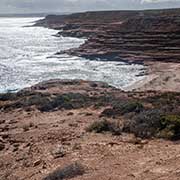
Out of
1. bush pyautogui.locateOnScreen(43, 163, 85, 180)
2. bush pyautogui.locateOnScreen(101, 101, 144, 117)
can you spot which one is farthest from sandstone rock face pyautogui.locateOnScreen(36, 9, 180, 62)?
bush pyautogui.locateOnScreen(43, 163, 85, 180)

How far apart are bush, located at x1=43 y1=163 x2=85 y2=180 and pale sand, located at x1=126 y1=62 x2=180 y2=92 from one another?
72.6 ft

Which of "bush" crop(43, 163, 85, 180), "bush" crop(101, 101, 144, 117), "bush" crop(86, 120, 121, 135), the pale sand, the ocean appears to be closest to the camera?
"bush" crop(43, 163, 85, 180)

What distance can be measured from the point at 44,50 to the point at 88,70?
24433mm

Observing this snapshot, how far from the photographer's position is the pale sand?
110 ft

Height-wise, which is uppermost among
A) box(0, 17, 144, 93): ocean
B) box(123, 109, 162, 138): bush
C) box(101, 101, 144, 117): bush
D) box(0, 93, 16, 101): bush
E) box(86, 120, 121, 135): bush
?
box(123, 109, 162, 138): bush

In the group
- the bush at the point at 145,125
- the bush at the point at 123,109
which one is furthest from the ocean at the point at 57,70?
the bush at the point at 145,125

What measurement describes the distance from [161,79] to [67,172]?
2742 centimetres

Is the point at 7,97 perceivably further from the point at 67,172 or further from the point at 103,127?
the point at 67,172

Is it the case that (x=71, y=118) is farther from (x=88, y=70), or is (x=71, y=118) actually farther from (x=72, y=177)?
(x=88, y=70)

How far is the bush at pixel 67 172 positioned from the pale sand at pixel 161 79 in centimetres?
2214

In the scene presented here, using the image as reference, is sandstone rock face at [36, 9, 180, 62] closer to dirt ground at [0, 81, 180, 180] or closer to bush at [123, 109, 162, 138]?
bush at [123, 109, 162, 138]

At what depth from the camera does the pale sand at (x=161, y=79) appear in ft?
110

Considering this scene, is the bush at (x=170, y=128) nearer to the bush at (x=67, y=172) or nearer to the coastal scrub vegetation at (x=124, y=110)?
the coastal scrub vegetation at (x=124, y=110)

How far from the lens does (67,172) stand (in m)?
10.3
